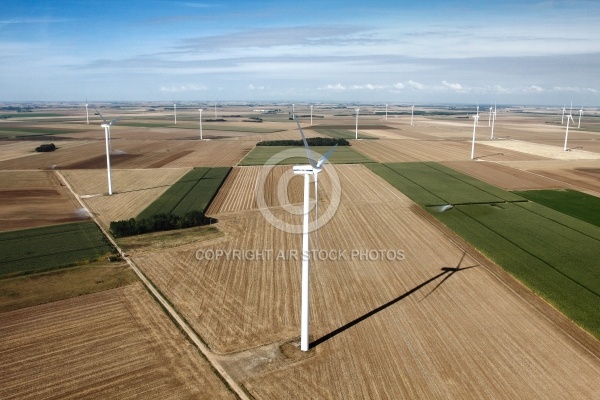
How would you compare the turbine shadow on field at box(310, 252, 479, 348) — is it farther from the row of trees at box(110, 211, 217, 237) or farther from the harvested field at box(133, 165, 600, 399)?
the row of trees at box(110, 211, 217, 237)

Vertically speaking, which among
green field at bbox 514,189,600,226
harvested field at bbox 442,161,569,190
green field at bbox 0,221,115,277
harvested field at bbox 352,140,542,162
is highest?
harvested field at bbox 352,140,542,162

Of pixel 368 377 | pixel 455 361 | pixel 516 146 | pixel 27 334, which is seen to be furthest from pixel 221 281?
pixel 516 146

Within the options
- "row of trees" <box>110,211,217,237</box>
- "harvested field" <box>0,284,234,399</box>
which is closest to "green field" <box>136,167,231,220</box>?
"row of trees" <box>110,211,217,237</box>

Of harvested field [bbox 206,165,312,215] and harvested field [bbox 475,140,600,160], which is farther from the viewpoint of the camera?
harvested field [bbox 475,140,600,160]

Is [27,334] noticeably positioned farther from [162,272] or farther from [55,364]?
[162,272]

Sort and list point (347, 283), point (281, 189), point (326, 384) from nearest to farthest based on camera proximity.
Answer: point (326, 384) → point (347, 283) → point (281, 189)

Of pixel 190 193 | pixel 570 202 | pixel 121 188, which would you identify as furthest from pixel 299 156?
pixel 570 202

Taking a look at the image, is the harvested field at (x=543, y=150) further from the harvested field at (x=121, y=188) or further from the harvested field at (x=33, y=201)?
the harvested field at (x=33, y=201)
